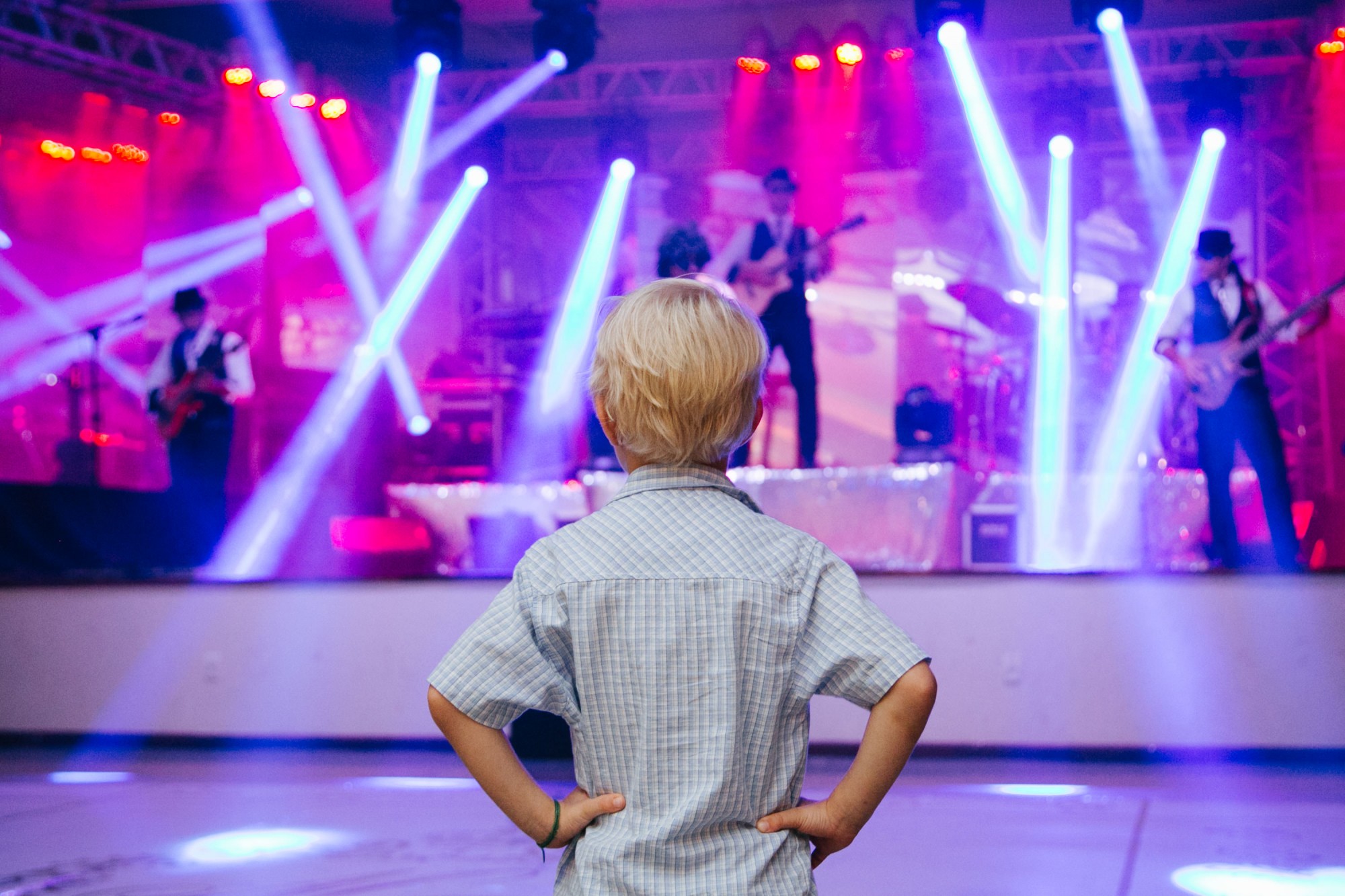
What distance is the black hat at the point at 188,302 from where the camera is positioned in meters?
4.98

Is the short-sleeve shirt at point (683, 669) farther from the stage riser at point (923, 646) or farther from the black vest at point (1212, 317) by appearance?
the black vest at point (1212, 317)

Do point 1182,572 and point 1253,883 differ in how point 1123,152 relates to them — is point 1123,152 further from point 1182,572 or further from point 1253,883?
point 1253,883

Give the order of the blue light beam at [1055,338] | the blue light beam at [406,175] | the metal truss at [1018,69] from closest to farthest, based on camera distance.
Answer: the blue light beam at [1055,338]
the metal truss at [1018,69]
the blue light beam at [406,175]

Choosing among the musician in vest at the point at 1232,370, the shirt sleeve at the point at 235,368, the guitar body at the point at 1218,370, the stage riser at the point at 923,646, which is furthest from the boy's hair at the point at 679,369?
the shirt sleeve at the point at 235,368

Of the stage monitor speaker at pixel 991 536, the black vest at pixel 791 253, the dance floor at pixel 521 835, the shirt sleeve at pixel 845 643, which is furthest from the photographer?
the black vest at pixel 791 253

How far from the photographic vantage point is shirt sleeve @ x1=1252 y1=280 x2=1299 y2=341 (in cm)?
436

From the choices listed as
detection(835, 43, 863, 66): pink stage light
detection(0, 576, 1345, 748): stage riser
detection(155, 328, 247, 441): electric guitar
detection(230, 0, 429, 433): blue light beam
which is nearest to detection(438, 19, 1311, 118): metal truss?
detection(835, 43, 863, 66): pink stage light

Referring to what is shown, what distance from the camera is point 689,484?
0.91 meters

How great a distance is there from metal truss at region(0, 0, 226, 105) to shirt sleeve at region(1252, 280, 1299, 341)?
574 cm

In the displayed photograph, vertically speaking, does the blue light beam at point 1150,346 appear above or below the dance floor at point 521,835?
above

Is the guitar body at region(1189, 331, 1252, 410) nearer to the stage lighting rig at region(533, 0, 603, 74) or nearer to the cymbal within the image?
the cymbal

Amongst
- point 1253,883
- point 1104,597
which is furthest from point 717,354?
point 1104,597

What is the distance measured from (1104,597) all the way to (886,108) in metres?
4.89

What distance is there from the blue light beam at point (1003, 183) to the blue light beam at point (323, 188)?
3.90 metres
